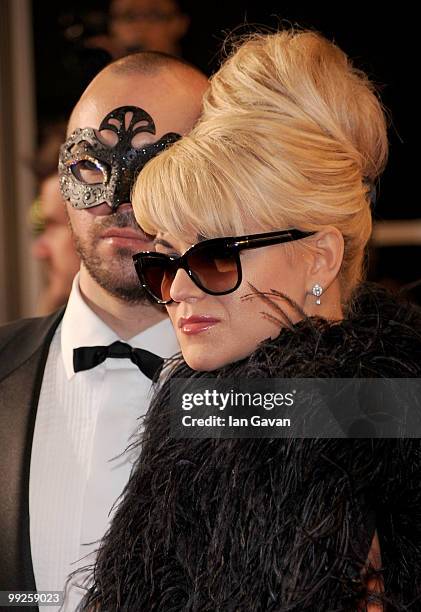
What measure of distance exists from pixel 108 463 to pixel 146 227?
41cm

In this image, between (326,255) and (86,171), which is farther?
(86,171)

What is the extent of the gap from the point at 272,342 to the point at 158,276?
200 mm

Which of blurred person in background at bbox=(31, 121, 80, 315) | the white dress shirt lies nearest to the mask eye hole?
the white dress shirt

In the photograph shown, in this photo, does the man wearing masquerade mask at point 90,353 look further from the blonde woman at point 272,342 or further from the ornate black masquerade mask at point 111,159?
the blonde woman at point 272,342

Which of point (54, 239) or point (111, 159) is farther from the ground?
point (111, 159)

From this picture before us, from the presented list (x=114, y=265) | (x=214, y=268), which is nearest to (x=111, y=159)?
(x=114, y=265)

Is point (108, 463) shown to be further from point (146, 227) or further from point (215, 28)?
point (215, 28)

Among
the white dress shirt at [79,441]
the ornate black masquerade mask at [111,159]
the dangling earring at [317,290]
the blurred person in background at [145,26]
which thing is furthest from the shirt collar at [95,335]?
the blurred person in background at [145,26]

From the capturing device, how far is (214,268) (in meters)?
1.20

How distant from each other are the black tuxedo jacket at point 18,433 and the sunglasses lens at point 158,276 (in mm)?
332

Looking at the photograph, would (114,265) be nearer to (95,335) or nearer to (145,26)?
(95,335)

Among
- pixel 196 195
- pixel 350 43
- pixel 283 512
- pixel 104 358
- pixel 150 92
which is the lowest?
pixel 283 512

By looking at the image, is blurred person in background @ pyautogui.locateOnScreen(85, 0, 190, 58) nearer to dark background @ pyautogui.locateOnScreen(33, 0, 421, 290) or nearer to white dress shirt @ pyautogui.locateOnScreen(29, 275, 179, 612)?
dark background @ pyautogui.locateOnScreen(33, 0, 421, 290)

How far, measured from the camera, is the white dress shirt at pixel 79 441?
142 cm
